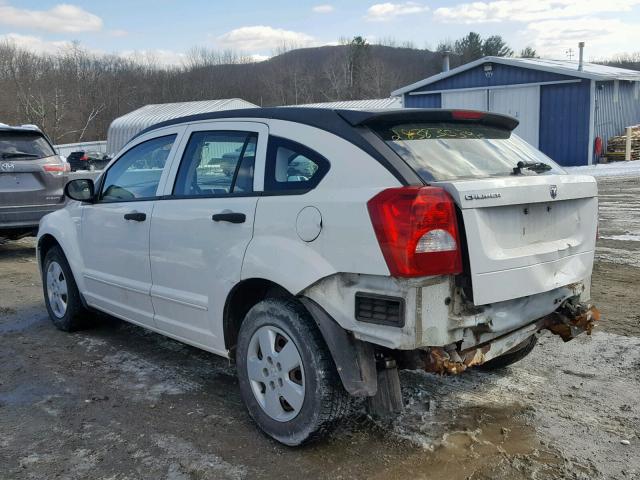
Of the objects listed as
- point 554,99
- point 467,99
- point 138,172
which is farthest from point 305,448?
point 467,99

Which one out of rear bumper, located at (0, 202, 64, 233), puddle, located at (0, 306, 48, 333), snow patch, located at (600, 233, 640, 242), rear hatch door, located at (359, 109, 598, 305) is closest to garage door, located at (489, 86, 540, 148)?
snow patch, located at (600, 233, 640, 242)

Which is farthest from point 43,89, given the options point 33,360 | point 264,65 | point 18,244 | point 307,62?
point 33,360

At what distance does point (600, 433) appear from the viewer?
3.38 metres

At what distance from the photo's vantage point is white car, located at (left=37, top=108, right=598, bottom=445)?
9.34ft

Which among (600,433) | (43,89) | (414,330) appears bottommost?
(600,433)

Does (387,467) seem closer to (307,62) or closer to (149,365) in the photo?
(149,365)

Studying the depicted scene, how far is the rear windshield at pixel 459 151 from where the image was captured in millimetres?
3105

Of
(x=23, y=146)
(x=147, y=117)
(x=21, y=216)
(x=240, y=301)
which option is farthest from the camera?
(x=147, y=117)

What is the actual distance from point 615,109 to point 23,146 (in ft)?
70.7

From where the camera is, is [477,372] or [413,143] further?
[477,372]

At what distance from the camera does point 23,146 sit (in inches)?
364

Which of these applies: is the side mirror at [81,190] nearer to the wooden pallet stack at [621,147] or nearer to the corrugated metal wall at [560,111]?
the corrugated metal wall at [560,111]

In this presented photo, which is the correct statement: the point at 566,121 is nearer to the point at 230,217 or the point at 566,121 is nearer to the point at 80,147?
the point at 230,217

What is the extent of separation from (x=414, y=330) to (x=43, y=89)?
6664 centimetres
